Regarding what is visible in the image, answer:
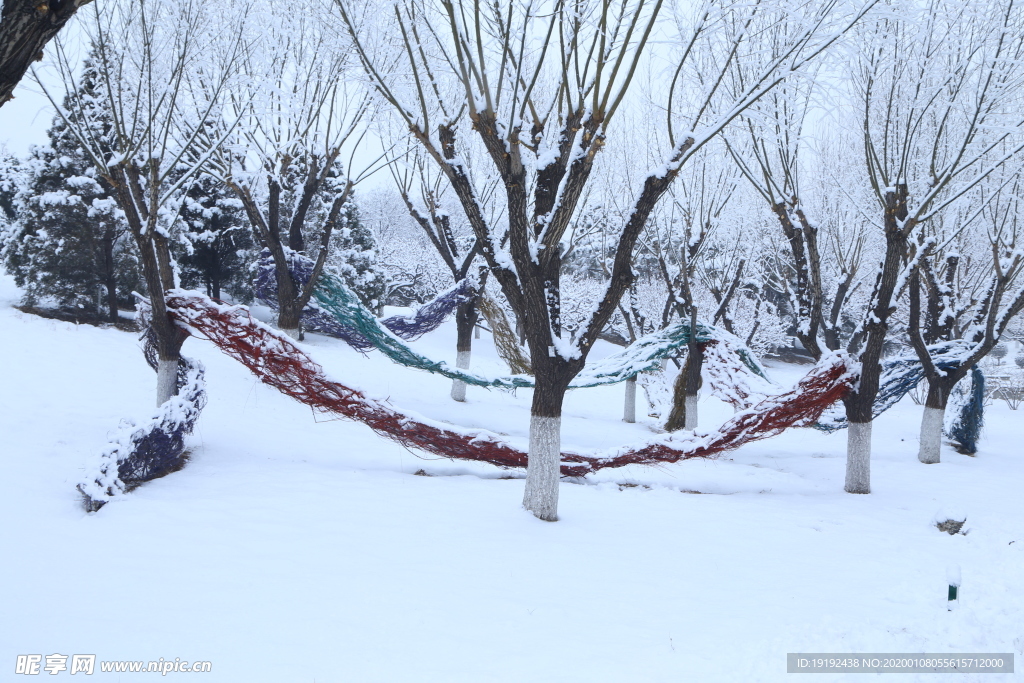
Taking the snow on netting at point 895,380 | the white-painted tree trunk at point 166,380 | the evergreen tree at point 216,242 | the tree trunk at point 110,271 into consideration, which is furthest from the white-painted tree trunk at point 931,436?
the evergreen tree at point 216,242

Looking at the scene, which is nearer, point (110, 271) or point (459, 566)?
point (459, 566)

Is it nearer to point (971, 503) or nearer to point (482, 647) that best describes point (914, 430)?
point (971, 503)

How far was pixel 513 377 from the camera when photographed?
25.3 ft

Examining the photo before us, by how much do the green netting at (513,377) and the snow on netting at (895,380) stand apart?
1.07 metres

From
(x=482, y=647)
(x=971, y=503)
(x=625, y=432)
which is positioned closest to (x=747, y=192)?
(x=625, y=432)

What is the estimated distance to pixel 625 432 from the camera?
10.3 metres

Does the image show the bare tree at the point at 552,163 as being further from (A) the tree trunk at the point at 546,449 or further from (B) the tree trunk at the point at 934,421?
(B) the tree trunk at the point at 934,421

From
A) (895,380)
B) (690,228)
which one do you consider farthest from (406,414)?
(690,228)

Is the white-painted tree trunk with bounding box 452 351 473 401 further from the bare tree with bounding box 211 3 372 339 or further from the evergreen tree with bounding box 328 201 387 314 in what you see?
the evergreen tree with bounding box 328 201 387 314

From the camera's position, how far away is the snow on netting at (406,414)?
219 inches

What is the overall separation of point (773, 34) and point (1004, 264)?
15.5ft

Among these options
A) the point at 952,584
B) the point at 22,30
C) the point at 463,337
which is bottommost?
the point at 952,584

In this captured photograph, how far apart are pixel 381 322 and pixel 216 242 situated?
35.1 feet

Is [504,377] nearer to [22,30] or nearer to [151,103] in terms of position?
[151,103]
